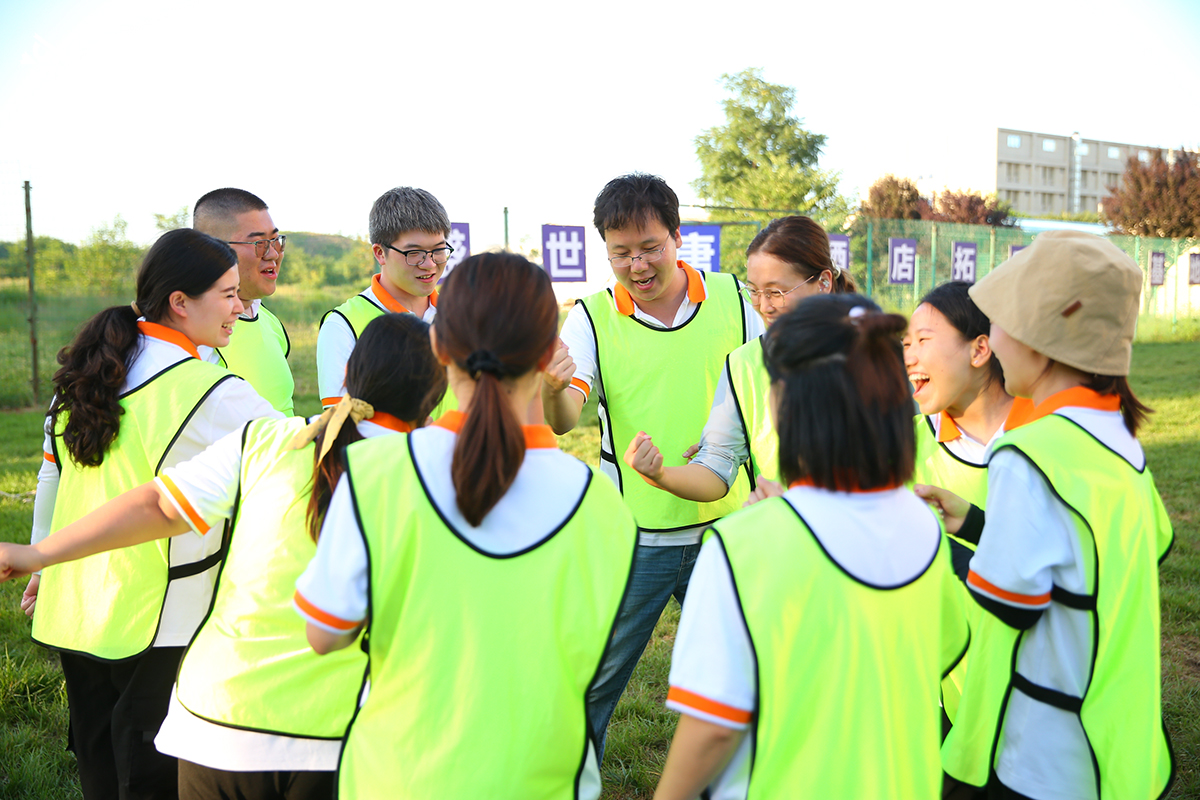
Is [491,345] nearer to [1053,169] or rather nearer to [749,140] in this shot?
[749,140]

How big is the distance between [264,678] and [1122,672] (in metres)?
1.60

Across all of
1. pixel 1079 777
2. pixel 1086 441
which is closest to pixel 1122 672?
pixel 1079 777

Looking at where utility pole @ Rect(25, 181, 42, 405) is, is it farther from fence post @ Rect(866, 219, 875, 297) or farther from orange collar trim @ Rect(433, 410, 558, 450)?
fence post @ Rect(866, 219, 875, 297)

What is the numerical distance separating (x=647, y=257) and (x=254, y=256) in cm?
152

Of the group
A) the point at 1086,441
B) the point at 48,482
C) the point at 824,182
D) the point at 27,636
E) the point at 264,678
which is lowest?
the point at 27,636

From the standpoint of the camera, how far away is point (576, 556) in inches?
51.4

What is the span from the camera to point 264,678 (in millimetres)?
1603

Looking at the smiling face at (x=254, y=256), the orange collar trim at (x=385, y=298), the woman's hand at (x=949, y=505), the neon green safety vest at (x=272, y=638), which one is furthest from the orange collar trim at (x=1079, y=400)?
the smiling face at (x=254, y=256)

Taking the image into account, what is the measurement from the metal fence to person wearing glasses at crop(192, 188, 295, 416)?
13703mm

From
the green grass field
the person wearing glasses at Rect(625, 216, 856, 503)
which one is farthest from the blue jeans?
the green grass field

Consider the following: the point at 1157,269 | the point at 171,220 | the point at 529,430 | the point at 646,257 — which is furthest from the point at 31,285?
the point at 1157,269

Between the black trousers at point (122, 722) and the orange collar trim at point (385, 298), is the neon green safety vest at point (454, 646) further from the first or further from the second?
the orange collar trim at point (385, 298)

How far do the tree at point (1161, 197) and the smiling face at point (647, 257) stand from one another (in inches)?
1125

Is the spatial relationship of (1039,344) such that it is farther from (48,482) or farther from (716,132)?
(716,132)
